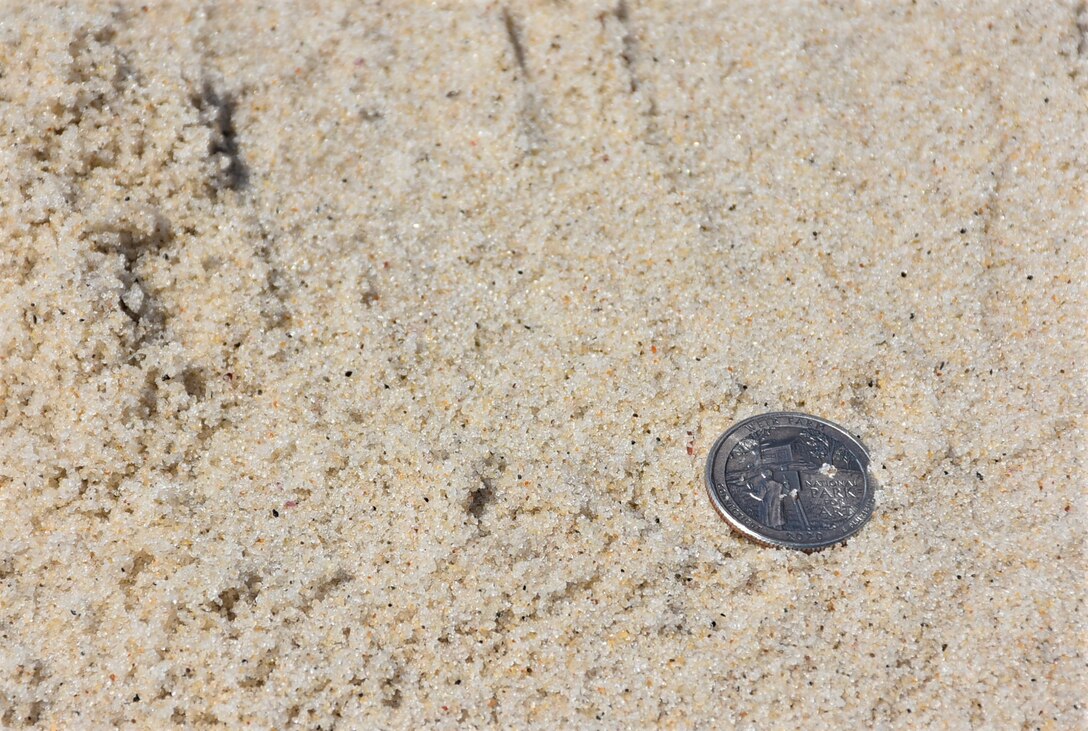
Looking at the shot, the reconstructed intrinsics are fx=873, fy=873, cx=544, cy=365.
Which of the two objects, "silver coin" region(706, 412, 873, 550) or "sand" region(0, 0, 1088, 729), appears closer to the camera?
"sand" region(0, 0, 1088, 729)

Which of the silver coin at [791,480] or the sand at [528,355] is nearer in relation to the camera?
the sand at [528,355]

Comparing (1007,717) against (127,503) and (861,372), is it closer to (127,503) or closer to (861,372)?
(861,372)

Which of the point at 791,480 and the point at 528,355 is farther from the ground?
the point at 528,355

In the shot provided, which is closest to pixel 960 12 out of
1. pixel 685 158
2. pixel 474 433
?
pixel 685 158
